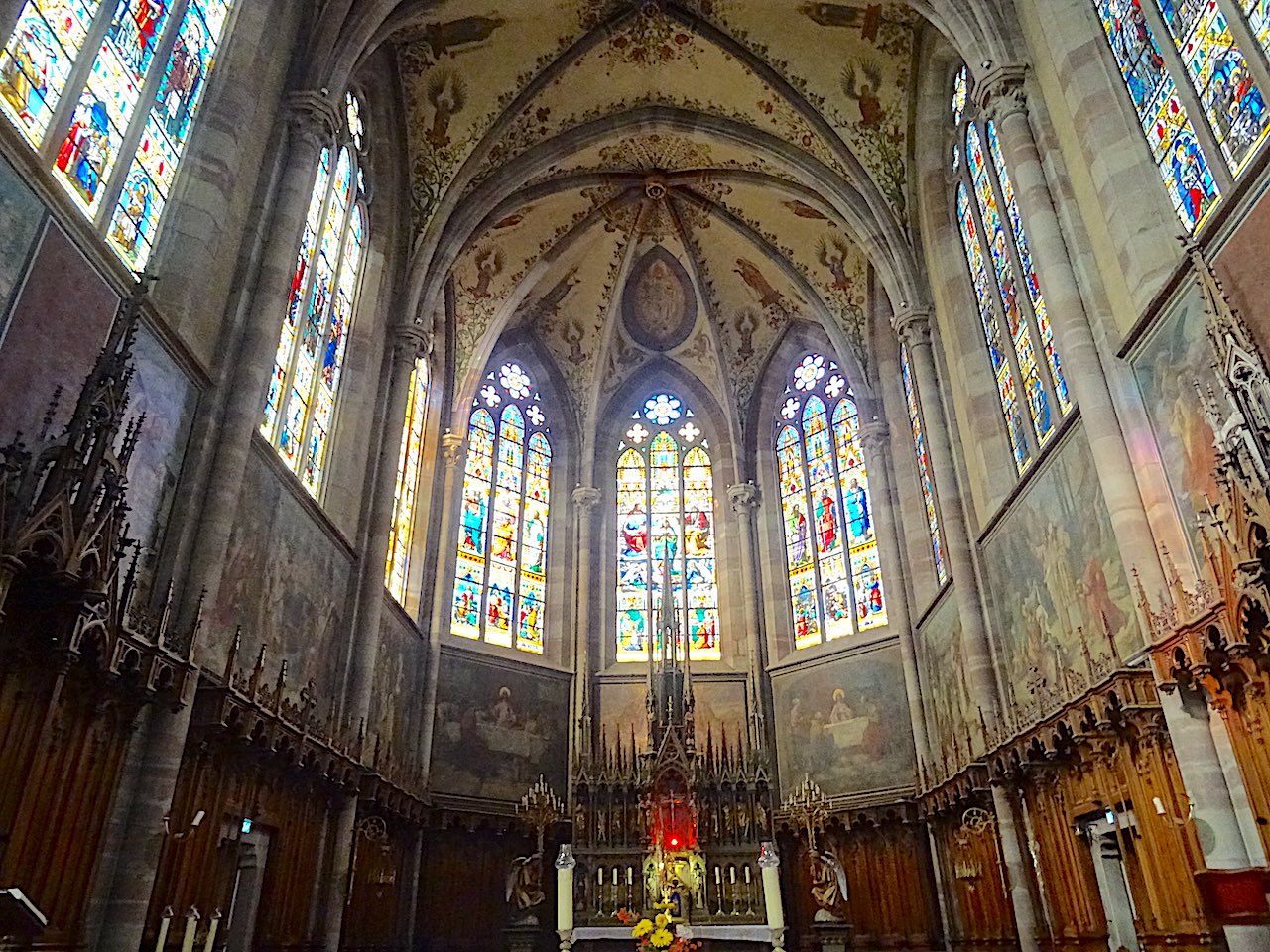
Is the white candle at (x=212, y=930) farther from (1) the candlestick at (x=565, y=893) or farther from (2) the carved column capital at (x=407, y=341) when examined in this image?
(2) the carved column capital at (x=407, y=341)

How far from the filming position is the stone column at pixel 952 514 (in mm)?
14320

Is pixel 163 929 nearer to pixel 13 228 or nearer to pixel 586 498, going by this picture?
pixel 13 228

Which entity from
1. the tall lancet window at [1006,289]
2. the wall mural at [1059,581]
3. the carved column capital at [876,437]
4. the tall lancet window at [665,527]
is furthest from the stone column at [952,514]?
the tall lancet window at [665,527]

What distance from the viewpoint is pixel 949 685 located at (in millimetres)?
16422

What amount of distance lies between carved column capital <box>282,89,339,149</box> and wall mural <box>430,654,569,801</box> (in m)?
10.2

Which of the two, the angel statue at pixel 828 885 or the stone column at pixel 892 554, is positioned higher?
the stone column at pixel 892 554

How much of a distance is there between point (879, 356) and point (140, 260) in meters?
15.2

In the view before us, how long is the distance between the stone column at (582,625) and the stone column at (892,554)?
252 inches

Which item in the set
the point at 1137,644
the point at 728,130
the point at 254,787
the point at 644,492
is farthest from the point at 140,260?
the point at 644,492

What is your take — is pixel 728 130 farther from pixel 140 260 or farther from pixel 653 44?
pixel 140 260

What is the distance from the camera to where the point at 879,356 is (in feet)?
68.6

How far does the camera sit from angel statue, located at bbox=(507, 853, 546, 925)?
16.5 metres

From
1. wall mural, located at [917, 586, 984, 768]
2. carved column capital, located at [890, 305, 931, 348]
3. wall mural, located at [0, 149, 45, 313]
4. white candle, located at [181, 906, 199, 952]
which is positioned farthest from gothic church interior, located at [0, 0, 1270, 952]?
white candle, located at [181, 906, 199, 952]

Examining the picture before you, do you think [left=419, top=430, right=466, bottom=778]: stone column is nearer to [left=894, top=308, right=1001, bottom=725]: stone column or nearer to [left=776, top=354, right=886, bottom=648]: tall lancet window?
[left=776, top=354, right=886, bottom=648]: tall lancet window
